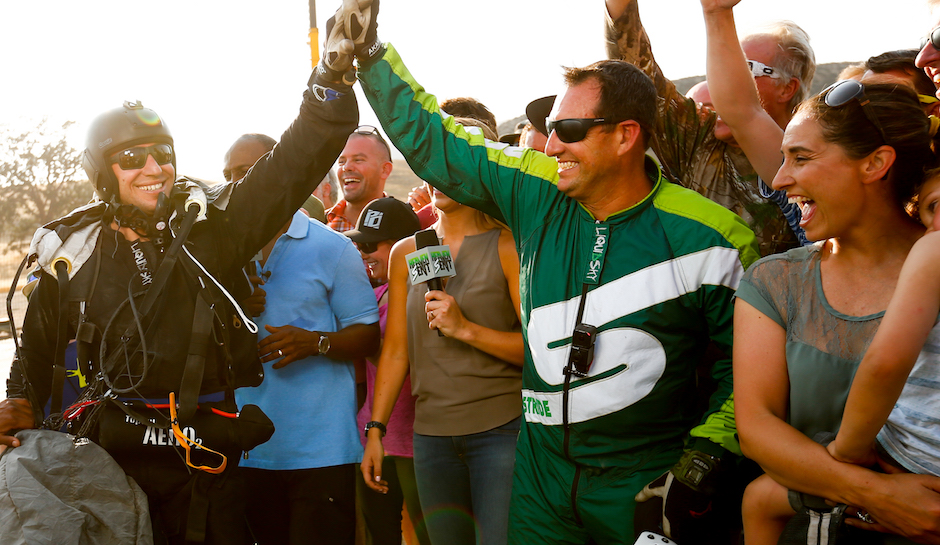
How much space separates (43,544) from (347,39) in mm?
2071

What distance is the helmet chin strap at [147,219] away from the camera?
114 inches

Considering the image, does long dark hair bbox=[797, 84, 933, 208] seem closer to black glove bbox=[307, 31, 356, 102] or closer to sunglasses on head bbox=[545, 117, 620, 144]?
sunglasses on head bbox=[545, 117, 620, 144]

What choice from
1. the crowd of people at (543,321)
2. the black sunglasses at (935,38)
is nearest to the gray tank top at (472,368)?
the crowd of people at (543,321)

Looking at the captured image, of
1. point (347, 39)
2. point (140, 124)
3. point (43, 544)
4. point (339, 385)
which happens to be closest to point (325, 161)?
point (347, 39)

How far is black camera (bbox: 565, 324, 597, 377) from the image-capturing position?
7.64 ft

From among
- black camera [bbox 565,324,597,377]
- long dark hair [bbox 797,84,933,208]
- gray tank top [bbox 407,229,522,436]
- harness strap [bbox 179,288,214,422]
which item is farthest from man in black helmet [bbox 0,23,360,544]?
long dark hair [bbox 797,84,933,208]

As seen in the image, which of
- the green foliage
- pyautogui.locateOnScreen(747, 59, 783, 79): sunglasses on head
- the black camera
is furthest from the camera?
the green foliage

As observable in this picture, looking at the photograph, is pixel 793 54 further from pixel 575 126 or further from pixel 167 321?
pixel 167 321

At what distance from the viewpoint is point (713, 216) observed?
7.84ft

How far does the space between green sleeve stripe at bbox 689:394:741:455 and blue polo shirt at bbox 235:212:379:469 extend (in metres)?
1.79

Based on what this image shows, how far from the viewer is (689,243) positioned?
2365 mm

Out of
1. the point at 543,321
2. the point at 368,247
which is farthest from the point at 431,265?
the point at 368,247

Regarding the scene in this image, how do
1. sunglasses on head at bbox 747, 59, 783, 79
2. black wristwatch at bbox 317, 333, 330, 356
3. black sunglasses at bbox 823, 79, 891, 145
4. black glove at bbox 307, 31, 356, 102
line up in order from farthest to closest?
black wristwatch at bbox 317, 333, 330, 356
sunglasses on head at bbox 747, 59, 783, 79
black glove at bbox 307, 31, 356, 102
black sunglasses at bbox 823, 79, 891, 145

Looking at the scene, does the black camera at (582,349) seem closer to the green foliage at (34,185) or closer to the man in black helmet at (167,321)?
the man in black helmet at (167,321)
